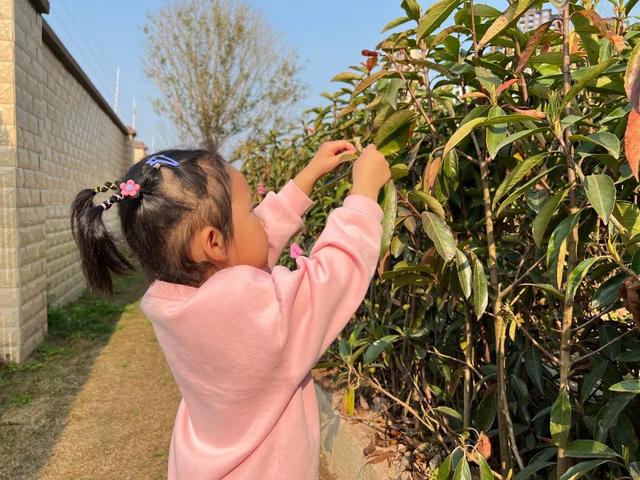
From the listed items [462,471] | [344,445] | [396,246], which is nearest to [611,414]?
[462,471]

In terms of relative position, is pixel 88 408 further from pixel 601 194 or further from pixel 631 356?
pixel 601 194

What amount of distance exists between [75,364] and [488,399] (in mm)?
3848

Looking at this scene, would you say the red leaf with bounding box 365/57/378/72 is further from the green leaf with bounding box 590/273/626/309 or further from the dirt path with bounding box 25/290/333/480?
the dirt path with bounding box 25/290/333/480

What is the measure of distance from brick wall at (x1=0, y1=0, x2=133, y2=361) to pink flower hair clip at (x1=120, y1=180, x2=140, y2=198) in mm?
3636

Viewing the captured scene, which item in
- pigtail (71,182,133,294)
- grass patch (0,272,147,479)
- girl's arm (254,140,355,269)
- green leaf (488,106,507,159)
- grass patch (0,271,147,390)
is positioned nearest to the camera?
green leaf (488,106,507,159)

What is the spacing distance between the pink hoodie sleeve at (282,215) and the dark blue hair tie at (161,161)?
411 millimetres

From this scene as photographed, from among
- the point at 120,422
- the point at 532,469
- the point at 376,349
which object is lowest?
the point at 120,422

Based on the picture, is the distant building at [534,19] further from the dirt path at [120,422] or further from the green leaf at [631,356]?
the dirt path at [120,422]

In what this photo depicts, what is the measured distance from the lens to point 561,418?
119 cm

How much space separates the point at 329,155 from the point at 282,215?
228mm

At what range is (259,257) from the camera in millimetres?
1365

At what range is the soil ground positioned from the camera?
9.91 ft

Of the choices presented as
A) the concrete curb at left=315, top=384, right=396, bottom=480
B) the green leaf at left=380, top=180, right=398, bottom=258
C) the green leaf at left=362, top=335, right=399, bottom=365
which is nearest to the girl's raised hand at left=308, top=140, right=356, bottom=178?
the green leaf at left=380, top=180, right=398, bottom=258

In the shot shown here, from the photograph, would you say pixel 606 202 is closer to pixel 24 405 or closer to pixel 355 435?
pixel 355 435
